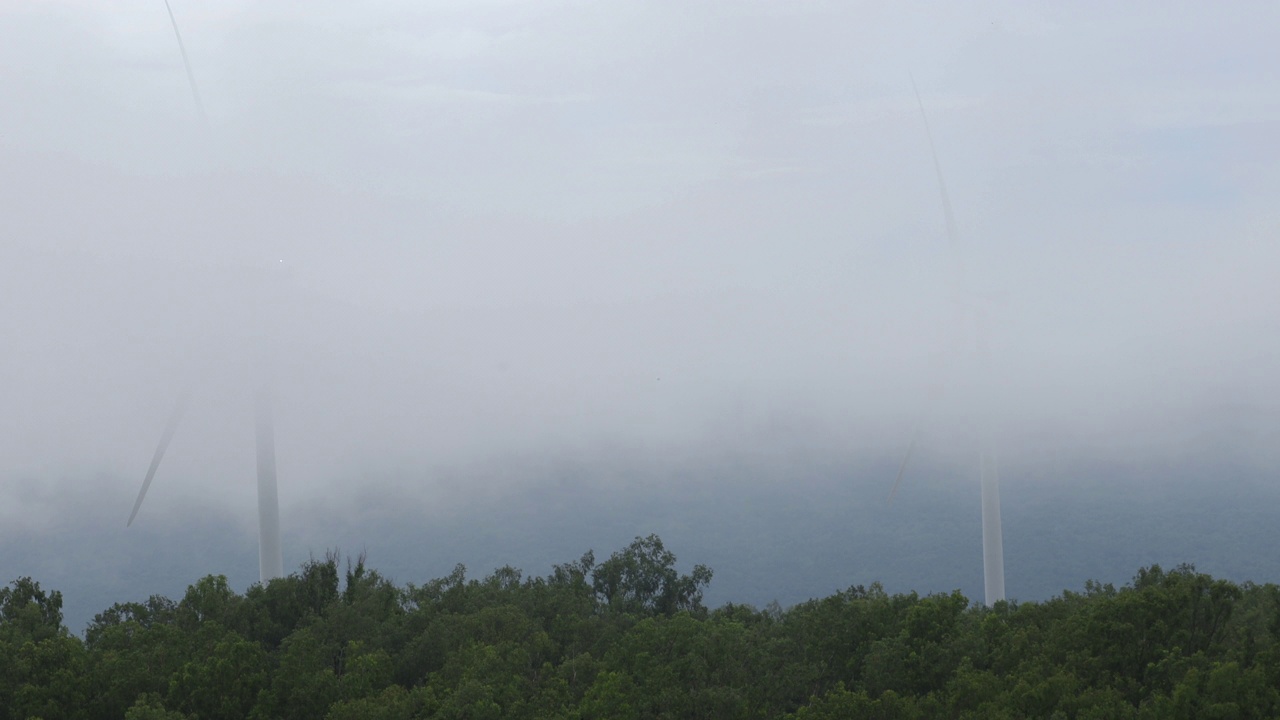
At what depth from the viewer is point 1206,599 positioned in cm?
2997

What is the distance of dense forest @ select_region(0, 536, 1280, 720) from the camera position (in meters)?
28.2

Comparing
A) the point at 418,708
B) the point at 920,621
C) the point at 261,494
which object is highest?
the point at 261,494

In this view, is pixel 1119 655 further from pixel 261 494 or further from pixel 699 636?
pixel 261 494

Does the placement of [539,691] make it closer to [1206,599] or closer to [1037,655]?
[1037,655]

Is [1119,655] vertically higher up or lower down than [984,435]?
lower down

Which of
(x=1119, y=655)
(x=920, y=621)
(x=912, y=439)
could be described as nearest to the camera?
(x=1119, y=655)

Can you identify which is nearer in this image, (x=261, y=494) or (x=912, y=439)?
(x=912, y=439)

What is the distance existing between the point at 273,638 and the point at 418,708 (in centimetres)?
1205

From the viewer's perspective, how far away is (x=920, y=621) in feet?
109

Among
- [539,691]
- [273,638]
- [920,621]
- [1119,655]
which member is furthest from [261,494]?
[1119,655]

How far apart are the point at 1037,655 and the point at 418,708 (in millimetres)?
16681

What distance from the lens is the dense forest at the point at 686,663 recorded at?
92.4ft

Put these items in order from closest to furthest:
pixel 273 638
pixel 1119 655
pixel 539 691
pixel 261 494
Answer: pixel 1119 655, pixel 539 691, pixel 273 638, pixel 261 494

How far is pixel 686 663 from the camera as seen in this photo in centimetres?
3158
